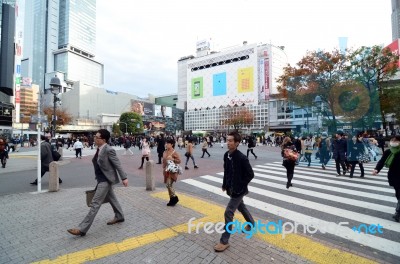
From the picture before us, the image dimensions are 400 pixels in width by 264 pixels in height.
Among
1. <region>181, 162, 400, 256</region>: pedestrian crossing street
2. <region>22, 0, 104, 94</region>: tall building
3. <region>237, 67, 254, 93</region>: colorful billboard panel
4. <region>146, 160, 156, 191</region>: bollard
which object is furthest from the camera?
<region>22, 0, 104, 94</region>: tall building

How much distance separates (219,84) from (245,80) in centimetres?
1417

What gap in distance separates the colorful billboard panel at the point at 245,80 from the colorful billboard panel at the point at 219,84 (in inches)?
329

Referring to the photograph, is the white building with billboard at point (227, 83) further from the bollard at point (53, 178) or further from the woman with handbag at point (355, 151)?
the bollard at point (53, 178)

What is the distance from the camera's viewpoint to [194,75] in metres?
109

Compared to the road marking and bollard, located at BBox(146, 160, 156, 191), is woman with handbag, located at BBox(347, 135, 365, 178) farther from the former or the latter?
bollard, located at BBox(146, 160, 156, 191)

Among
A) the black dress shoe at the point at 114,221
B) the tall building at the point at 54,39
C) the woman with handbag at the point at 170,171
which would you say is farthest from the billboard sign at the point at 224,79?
the black dress shoe at the point at 114,221

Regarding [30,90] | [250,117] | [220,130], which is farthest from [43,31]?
[250,117]

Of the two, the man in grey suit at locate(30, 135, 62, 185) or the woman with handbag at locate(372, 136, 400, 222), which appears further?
the man in grey suit at locate(30, 135, 62, 185)

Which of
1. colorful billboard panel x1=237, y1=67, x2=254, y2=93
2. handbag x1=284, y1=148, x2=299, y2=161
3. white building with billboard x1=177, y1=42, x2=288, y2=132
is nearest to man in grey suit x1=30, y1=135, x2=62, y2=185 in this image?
handbag x1=284, y1=148, x2=299, y2=161

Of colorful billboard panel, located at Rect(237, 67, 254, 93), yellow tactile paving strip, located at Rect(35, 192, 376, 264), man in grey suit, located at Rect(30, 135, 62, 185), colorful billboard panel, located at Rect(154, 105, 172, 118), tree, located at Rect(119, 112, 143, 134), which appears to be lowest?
yellow tactile paving strip, located at Rect(35, 192, 376, 264)

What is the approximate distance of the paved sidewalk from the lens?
3.20 meters

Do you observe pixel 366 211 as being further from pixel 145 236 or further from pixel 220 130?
pixel 220 130

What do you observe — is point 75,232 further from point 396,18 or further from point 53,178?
point 396,18

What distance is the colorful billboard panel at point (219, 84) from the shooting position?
9956 centimetres
